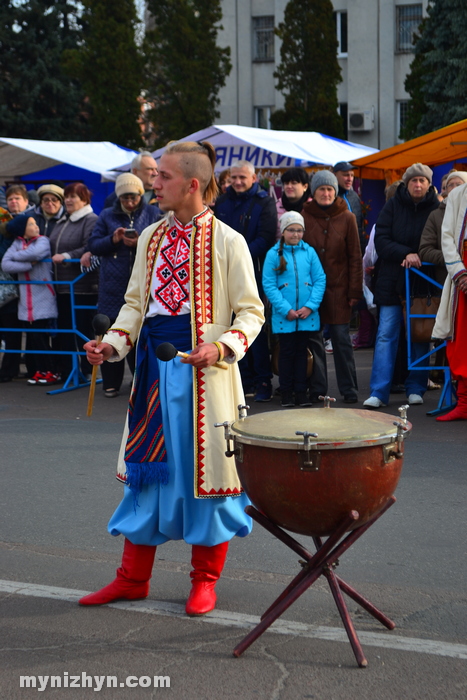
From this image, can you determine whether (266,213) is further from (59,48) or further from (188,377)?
(59,48)

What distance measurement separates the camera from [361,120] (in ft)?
102

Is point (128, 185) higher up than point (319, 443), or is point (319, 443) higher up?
point (128, 185)

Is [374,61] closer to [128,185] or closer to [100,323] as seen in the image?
[128,185]

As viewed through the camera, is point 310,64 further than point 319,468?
Yes

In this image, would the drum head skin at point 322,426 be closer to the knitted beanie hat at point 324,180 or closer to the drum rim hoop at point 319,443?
the drum rim hoop at point 319,443

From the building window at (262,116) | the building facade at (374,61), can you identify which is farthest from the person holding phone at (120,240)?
the building window at (262,116)

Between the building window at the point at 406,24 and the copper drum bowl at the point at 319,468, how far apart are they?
98.7 ft

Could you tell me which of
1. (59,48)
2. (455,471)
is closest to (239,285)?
(455,471)

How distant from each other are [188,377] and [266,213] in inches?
203

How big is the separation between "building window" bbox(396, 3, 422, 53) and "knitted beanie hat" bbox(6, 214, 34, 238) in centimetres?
2417

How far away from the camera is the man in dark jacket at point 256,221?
28.9ft

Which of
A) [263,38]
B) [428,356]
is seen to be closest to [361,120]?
[263,38]

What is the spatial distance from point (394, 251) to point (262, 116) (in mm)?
26663

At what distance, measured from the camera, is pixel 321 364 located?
27.8ft
